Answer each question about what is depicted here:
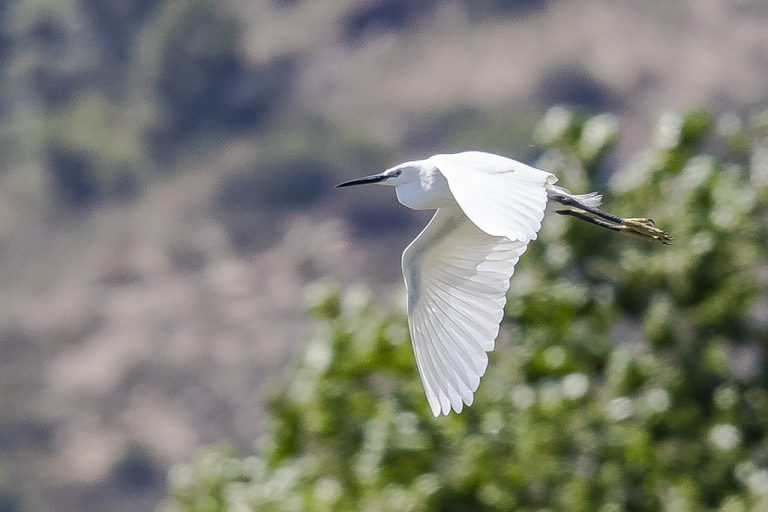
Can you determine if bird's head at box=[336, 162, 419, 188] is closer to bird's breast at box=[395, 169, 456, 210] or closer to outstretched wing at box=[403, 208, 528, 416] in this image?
bird's breast at box=[395, 169, 456, 210]

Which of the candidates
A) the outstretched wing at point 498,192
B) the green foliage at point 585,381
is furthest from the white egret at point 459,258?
the green foliage at point 585,381

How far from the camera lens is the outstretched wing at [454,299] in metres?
5.83

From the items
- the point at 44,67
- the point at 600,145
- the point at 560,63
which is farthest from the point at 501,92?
the point at 600,145

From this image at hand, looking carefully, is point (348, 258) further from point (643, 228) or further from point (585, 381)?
point (643, 228)

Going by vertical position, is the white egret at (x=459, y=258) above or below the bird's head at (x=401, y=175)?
below

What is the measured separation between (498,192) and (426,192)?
0.91 meters

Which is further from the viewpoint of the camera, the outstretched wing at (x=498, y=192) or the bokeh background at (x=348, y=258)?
the bokeh background at (x=348, y=258)

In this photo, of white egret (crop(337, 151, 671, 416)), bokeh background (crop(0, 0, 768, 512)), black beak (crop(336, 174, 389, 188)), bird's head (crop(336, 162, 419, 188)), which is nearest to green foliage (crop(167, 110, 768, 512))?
bokeh background (crop(0, 0, 768, 512))

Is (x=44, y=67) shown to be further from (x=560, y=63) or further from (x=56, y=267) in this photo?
(x=560, y=63)

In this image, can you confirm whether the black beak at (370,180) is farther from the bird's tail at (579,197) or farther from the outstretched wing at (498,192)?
the bird's tail at (579,197)

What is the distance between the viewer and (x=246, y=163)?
4384 cm

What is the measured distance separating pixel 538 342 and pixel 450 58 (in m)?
37.6

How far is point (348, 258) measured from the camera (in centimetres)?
3931

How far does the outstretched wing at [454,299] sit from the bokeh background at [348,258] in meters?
2.00
